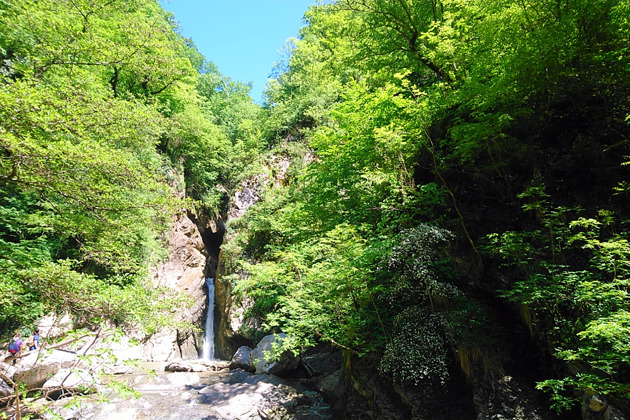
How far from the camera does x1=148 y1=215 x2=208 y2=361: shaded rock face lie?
636 inches

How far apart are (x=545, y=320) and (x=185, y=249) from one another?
18.3 m

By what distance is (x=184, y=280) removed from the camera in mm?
18188

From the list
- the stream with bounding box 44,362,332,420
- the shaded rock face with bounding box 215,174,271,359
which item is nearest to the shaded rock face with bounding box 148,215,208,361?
the shaded rock face with bounding box 215,174,271,359

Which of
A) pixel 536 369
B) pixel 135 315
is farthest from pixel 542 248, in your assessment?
pixel 135 315

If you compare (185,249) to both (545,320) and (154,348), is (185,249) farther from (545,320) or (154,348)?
(545,320)

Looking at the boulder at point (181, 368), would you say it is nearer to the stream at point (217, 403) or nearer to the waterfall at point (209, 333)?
the stream at point (217, 403)

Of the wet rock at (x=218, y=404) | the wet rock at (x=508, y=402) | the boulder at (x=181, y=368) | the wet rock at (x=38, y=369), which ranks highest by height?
the wet rock at (x=38, y=369)

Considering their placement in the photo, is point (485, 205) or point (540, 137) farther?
point (485, 205)

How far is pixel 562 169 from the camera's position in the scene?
16.6 feet

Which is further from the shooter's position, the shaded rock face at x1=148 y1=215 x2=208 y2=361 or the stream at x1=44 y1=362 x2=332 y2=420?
the shaded rock face at x1=148 y1=215 x2=208 y2=361

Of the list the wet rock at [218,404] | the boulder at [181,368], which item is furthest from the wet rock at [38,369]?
the boulder at [181,368]

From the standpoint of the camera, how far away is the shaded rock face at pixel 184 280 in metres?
16.2

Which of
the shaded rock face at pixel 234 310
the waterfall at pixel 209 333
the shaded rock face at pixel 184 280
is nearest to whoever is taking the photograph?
the shaded rock face at pixel 234 310

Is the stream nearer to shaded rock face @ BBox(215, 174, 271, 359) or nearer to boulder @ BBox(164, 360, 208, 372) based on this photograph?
boulder @ BBox(164, 360, 208, 372)
